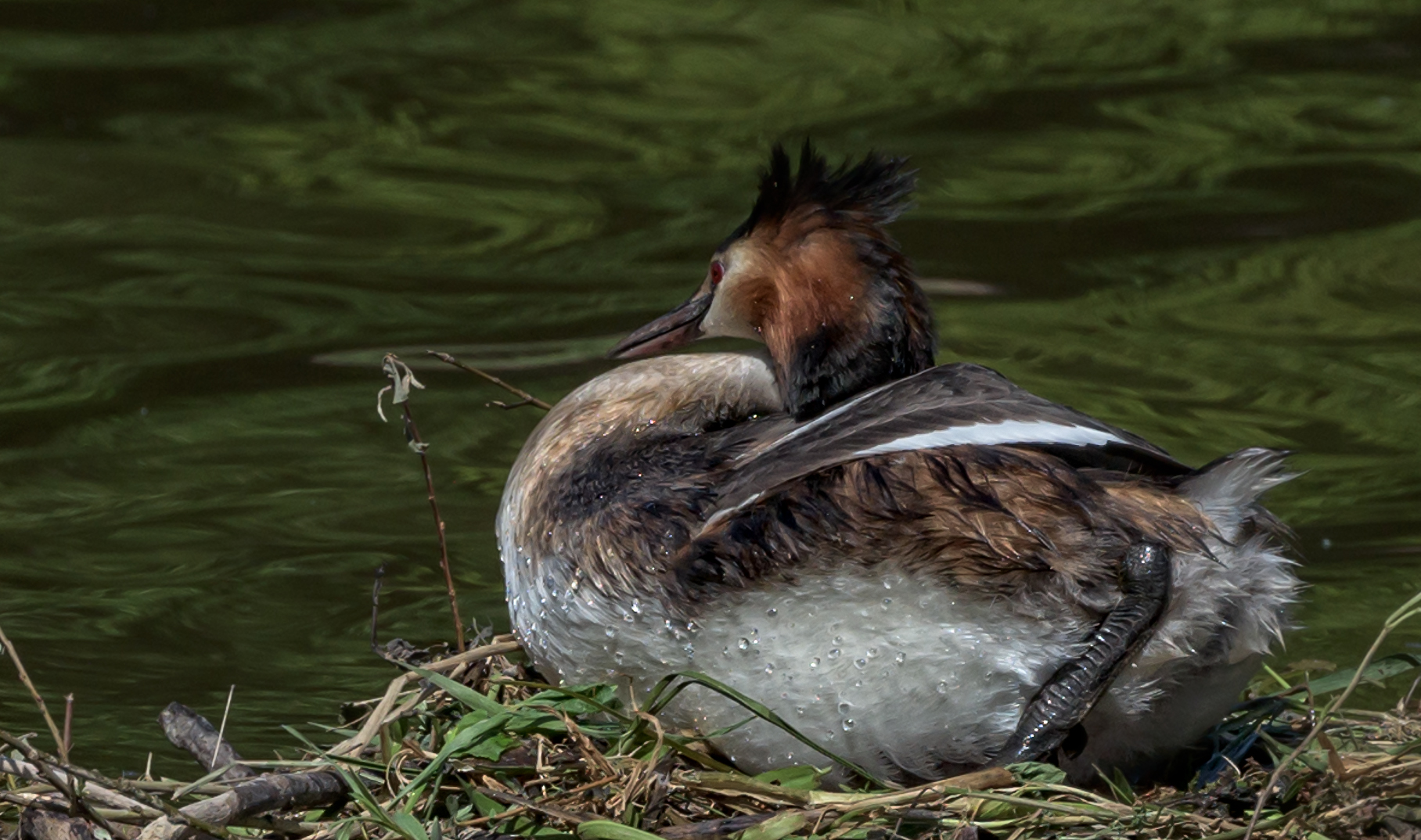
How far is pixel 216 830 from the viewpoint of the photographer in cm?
390

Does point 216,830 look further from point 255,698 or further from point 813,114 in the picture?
point 813,114

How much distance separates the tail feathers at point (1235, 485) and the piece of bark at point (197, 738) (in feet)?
7.07

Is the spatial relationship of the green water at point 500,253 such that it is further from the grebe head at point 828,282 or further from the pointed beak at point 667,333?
the grebe head at point 828,282

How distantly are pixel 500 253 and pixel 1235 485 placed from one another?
654 centimetres

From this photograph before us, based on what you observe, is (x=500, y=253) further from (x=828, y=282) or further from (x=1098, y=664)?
(x=1098, y=664)

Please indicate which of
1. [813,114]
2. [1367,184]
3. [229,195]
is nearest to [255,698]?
[229,195]

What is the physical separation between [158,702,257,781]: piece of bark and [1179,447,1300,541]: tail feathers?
7.07 feet

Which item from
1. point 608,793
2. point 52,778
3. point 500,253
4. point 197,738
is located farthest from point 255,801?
point 500,253

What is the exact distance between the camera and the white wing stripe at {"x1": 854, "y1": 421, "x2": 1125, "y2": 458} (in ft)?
13.9

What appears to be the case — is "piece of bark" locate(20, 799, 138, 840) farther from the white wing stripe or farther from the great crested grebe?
the white wing stripe

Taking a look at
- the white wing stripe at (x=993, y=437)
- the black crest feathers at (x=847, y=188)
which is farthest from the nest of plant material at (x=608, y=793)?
the black crest feathers at (x=847, y=188)

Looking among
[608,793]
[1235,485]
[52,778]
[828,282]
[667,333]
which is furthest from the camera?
[667,333]

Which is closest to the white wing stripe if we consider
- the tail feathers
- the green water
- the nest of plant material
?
the tail feathers

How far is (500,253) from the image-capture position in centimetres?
1045
